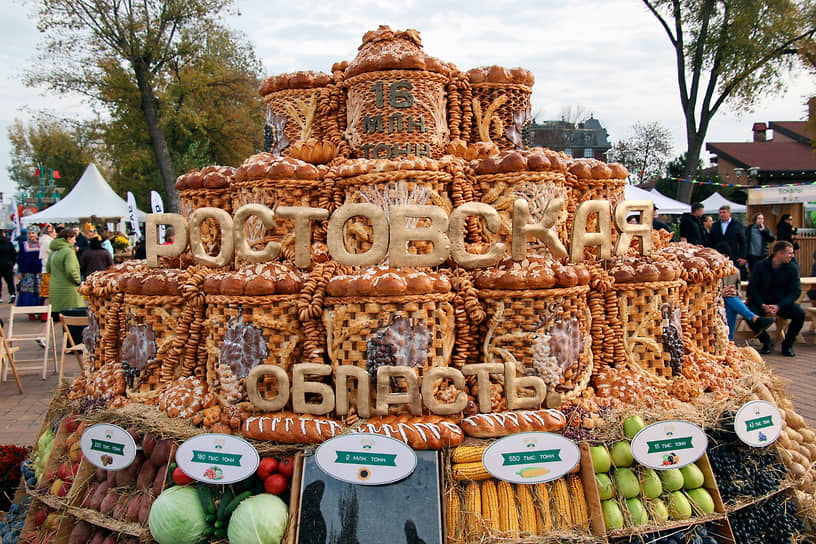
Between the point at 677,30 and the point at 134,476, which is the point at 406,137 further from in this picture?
the point at 677,30

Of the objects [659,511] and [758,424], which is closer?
[659,511]

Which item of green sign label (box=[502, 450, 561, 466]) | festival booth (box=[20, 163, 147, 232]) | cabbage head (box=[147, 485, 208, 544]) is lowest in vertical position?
cabbage head (box=[147, 485, 208, 544])

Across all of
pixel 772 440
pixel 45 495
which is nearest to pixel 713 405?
pixel 772 440

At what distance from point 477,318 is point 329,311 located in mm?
820

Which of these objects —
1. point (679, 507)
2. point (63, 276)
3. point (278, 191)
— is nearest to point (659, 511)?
point (679, 507)

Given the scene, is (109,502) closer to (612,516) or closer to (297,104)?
(612,516)

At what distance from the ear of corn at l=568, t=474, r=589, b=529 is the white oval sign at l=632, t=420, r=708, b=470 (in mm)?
322

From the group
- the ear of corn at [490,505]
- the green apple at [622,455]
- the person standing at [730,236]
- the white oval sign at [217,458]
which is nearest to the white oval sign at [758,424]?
the green apple at [622,455]

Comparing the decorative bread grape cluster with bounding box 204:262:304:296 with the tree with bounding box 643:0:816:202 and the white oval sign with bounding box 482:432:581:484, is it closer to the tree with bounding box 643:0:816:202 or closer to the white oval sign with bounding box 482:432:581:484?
the white oval sign with bounding box 482:432:581:484

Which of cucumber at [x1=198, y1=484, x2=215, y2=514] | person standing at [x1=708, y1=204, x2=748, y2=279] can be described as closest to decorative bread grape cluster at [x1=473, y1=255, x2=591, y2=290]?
cucumber at [x1=198, y1=484, x2=215, y2=514]

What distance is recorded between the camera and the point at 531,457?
2791 millimetres

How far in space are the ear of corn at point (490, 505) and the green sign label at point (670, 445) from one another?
84cm

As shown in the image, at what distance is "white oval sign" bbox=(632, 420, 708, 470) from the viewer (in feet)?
9.71

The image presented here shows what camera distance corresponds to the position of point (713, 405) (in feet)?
11.3
